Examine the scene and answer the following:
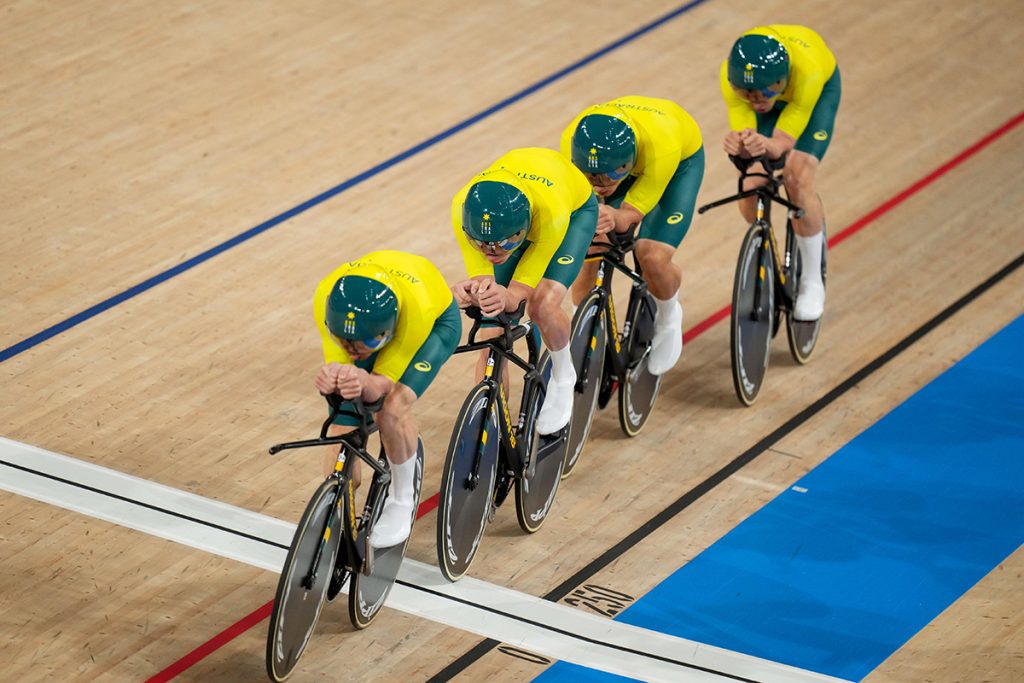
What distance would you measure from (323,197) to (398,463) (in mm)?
3391

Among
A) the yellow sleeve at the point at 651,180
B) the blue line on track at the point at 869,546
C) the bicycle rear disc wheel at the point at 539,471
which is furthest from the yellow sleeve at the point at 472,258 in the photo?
the blue line on track at the point at 869,546

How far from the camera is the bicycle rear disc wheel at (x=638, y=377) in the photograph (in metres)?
6.11

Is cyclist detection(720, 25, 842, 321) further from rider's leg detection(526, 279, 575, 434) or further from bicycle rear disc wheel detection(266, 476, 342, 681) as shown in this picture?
bicycle rear disc wheel detection(266, 476, 342, 681)

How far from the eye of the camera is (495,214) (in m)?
4.92

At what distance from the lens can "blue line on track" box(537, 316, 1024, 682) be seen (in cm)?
517

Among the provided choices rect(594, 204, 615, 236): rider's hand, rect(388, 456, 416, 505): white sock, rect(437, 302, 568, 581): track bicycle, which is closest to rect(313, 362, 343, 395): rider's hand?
rect(388, 456, 416, 505): white sock

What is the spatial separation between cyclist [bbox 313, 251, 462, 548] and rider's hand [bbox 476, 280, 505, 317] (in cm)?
12

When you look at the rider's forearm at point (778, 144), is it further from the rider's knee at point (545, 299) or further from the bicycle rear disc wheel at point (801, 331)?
the rider's knee at point (545, 299)

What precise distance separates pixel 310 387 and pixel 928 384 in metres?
2.59

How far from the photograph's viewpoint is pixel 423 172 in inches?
328

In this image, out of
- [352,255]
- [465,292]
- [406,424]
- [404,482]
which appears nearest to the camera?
[406,424]

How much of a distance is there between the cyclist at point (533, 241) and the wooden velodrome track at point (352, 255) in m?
0.69

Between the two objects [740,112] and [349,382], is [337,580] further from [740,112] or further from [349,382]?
[740,112]

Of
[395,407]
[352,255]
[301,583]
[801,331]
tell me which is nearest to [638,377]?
[801,331]
